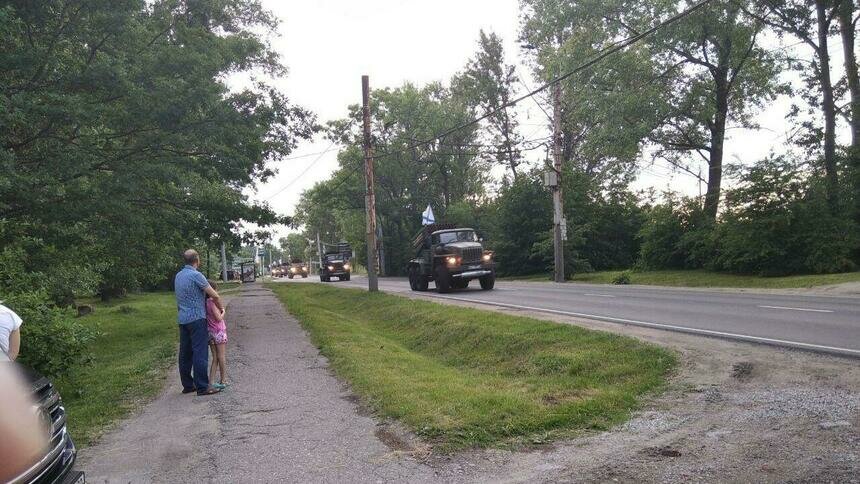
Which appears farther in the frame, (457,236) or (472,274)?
(457,236)

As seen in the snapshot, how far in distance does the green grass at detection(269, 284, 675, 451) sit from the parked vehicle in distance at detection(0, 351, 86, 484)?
2632 mm

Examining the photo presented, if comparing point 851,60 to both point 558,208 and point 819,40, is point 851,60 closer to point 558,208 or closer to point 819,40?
point 819,40

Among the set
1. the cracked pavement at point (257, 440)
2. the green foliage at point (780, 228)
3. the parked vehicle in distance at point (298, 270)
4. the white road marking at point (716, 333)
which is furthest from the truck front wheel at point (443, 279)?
the parked vehicle in distance at point (298, 270)

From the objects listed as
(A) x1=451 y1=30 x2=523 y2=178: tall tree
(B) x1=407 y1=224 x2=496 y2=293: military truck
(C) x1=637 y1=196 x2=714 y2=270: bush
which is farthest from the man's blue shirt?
(A) x1=451 y1=30 x2=523 y2=178: tall tree

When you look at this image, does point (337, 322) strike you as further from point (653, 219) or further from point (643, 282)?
point (653, 219)

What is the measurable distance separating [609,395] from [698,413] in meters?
0.93

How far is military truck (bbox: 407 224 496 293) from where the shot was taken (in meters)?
22.8

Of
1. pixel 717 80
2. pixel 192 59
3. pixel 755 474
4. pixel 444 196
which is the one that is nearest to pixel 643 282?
pixel 717 80

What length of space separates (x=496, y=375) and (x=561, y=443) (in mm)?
3584

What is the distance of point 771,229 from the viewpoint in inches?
875

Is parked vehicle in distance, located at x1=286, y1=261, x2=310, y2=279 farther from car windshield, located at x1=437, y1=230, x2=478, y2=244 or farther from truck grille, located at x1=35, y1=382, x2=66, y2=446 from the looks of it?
truck grille, located at x1=35, y1=382, x2=66, y2=446

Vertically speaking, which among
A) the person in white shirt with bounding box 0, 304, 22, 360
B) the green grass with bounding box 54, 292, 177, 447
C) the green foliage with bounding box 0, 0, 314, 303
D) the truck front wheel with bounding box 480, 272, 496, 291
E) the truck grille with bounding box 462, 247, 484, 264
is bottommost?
the green grass with bounding box 54, 292, 177, 447

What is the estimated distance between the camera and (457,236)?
23.7 metres

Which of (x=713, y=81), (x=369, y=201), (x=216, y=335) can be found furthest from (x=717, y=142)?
(x=216, y=335)
